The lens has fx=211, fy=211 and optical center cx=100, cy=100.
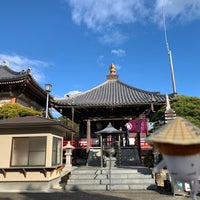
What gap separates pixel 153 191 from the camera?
9797 mm

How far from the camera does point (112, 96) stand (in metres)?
19.9

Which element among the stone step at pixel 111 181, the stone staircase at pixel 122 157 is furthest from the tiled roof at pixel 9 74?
the stone step at pixel 111 181

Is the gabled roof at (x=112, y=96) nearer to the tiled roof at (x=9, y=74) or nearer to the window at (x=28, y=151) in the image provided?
the tiled roof at (x=9, y=74)

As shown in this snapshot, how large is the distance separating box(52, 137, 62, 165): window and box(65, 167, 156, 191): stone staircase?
1204mm

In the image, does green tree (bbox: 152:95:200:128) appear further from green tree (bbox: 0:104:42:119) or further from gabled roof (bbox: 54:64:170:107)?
green tree (bbox: 0:104:42:119)

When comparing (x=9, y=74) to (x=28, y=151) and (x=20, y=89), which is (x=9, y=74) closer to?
(x=20, y=89)

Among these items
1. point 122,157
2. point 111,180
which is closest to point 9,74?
point 122,157

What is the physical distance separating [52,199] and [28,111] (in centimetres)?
1083

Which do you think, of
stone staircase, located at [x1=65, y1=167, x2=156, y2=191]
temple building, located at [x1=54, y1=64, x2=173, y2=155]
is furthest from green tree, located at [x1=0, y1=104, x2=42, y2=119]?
stone staircase, located at [x1=65, y1=167, x2=156, y2=191]

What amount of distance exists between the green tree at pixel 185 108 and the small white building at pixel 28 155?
33.5ft

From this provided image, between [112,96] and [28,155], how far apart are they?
34.4 feet

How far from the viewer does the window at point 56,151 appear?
1149 cm

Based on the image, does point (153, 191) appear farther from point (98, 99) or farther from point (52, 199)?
point (98, 99)

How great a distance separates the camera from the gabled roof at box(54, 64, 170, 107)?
16.9 metres
